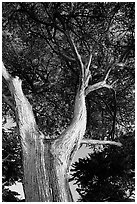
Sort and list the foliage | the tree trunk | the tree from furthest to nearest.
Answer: the foliage, the tree, the tree trunk

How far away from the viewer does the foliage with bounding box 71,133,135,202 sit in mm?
8227

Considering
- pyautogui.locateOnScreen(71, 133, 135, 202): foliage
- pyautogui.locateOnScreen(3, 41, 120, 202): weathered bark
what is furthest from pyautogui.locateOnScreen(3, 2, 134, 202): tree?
pyautogui.locateOnScreen(71, 133, 135, 202): foliage

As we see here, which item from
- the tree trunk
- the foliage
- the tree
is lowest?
the foliage

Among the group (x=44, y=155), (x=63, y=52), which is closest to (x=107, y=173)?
(x=63, y=52)

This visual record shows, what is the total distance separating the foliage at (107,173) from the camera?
823cm

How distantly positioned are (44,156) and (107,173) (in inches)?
170

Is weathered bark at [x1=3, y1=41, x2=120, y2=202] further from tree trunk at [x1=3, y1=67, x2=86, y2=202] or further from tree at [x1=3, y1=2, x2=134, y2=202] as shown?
tree at [x1=3, y1=2, x2=134, y2=202]

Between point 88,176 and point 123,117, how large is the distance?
3005 mm

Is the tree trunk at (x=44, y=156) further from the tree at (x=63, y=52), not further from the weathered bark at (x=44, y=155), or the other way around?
the tree at (x=63, y=52)

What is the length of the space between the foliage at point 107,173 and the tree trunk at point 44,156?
10.6 feet

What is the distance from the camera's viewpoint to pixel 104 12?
8.38m

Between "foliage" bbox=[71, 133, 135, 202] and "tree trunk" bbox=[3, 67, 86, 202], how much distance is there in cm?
323

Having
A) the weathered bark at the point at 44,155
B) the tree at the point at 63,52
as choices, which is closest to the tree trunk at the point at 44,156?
the weathered bark at the point at 44,155

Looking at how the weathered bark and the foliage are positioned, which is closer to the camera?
the weathered bark
